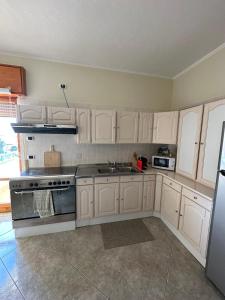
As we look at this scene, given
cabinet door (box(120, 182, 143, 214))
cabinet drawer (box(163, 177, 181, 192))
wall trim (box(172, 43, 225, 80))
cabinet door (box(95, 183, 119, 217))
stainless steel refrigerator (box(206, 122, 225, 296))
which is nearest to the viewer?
stainless steel refrigerator (box(206, 122, 225, 296))

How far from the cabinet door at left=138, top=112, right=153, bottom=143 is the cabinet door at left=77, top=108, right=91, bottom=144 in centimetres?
95

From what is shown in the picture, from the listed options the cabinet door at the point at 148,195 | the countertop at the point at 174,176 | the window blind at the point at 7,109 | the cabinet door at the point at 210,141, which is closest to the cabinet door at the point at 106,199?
the countertop at the point at 174,176

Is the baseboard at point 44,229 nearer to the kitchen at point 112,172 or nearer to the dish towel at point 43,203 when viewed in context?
the kitchen at point 112,172

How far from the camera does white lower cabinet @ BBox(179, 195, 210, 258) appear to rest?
1.69 meters

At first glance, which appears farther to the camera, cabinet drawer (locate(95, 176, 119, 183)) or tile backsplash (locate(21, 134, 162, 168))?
tile backsplash (locate(21, 134, 162, 168))

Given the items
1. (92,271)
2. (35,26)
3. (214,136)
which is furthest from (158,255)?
(35,26)

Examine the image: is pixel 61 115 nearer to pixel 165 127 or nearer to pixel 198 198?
pixel 165 127

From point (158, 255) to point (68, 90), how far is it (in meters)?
2.93

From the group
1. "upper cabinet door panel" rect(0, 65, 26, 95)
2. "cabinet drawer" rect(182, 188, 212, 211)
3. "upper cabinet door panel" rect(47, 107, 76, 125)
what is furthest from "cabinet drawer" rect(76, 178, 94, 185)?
"upper cabinet door panel" rect(0, 65, 26, 95)

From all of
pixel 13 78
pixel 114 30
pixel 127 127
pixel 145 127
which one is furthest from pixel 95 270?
pixel 13 78

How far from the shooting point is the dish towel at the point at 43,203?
6.93 ft

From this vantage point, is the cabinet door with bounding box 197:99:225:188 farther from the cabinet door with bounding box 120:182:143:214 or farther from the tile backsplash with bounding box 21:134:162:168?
the tile backsplash with bounding box 21:134:162:168

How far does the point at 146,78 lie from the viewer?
2.97 metres

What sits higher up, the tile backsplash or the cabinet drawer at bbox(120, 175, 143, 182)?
the tile backsplash
